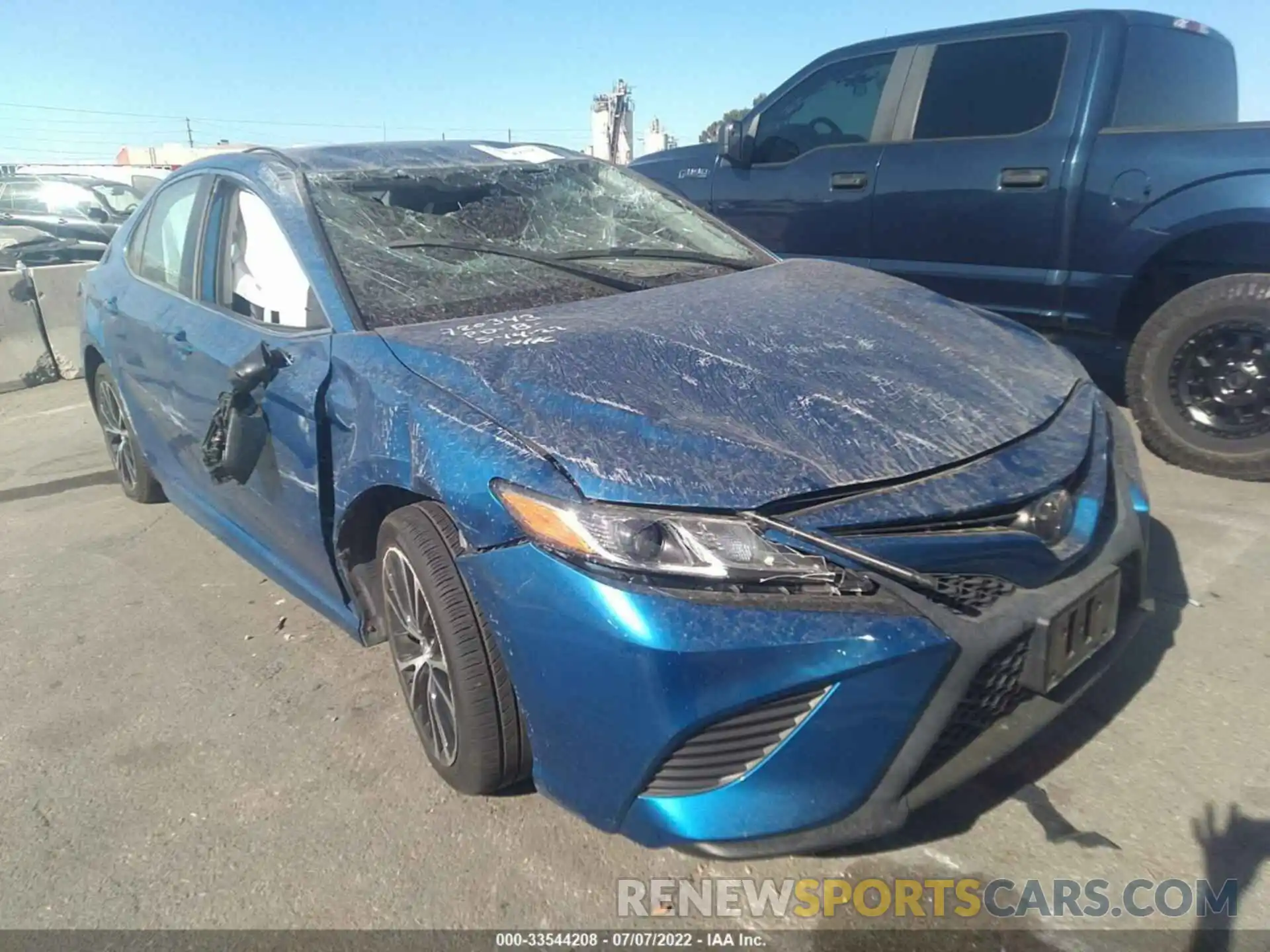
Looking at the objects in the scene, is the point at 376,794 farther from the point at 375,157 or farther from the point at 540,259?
Result: the point at 375,157

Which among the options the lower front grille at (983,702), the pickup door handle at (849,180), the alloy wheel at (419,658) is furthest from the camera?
the pickup door handle at (849,180)

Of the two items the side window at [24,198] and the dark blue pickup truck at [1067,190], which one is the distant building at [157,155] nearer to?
the side window at [24,198]

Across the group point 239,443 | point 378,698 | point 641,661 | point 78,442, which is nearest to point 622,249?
A: point 239,443

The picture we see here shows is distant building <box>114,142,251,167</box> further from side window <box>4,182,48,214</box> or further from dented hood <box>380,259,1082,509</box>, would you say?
dented hood <box>380,259,1082,509</box>

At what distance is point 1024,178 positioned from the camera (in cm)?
449

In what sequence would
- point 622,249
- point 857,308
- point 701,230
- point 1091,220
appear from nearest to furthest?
point 857,308, point 622,249, point 701,230, point 1091,220

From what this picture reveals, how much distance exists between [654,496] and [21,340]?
291 inches

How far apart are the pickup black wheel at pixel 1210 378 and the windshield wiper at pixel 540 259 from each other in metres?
2.41

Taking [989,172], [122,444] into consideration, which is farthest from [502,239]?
[989,172]

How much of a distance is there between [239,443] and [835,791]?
1940 mm

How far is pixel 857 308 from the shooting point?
2809 mm

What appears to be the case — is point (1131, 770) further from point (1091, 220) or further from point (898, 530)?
point (1091, 220)

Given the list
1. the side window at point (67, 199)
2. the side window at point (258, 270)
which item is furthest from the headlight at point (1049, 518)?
the side window at point (67, 199)

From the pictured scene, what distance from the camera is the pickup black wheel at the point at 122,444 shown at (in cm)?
436
